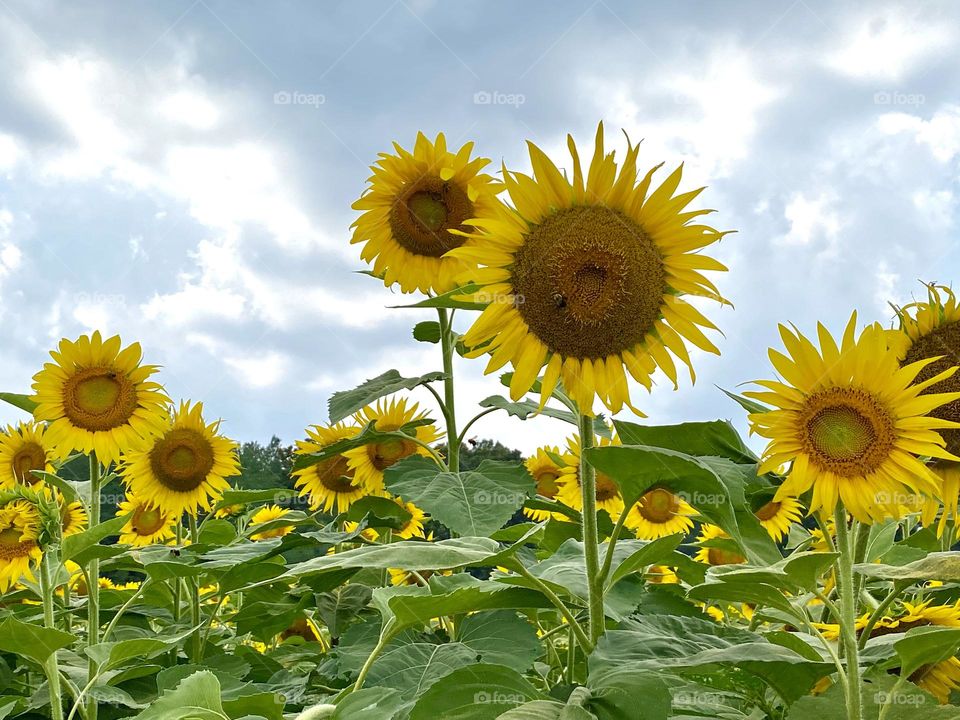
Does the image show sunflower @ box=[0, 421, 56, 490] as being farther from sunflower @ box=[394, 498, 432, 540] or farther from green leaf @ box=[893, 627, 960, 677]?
green leaf @ box=[893, 627, 960, 677]

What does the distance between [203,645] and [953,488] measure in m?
2.85

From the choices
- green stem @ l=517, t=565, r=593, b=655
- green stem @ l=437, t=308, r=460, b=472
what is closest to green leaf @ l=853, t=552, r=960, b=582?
green stem @ l=517, t=565, r=593, b=655

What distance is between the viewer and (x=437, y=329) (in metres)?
3.83

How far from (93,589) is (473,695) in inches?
87.1

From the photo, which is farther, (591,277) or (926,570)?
(591,277)

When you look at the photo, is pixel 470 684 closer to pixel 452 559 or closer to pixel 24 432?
pixel 452 559

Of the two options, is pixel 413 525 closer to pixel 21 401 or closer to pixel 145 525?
pixel 145 525

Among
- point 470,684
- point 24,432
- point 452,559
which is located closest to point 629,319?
point 452,559

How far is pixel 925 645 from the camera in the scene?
166 cm

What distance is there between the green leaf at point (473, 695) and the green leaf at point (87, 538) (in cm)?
157

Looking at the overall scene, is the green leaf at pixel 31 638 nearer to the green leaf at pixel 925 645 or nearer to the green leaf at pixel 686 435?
the green leaf at pixel 686 435

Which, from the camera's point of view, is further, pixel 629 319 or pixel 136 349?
pixel 136 349

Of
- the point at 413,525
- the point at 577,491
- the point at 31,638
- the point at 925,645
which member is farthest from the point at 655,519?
the point at 31,638

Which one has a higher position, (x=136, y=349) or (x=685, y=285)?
(x=136, y=349)
